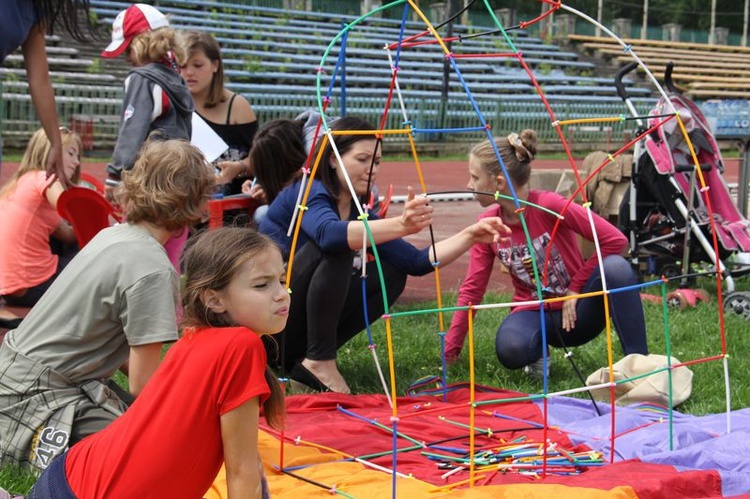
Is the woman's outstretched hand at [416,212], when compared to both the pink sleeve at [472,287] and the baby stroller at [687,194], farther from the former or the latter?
the baby stroller at [687,194]

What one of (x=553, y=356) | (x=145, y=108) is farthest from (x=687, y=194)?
(x=145, y=108)

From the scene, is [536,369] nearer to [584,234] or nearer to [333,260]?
[584,234]

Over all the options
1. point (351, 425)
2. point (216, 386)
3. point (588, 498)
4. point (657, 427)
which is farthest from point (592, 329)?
point (216, 386)

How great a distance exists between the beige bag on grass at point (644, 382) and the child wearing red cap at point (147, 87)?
2.08 metres

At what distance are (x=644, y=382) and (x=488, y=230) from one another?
0.99m

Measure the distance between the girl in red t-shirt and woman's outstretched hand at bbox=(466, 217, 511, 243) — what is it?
2.30 m

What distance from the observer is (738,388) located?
3.95 m

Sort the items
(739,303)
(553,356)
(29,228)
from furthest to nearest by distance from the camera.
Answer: (739,303), (29,228), (553,356)

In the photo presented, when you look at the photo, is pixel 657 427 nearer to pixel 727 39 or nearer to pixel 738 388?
pixel 738 388

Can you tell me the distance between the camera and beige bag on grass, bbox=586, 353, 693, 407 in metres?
3.69

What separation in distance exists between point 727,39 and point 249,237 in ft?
127

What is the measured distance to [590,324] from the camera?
3.98 metres

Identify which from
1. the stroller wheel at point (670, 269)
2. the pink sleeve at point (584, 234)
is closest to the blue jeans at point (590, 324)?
the pink sleeve at point (584, 234)

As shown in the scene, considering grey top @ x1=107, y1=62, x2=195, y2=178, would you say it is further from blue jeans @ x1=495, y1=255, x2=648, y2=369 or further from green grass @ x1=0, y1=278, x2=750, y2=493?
blue jeans @ x1=495, y1=255, x2=648, y2=369
